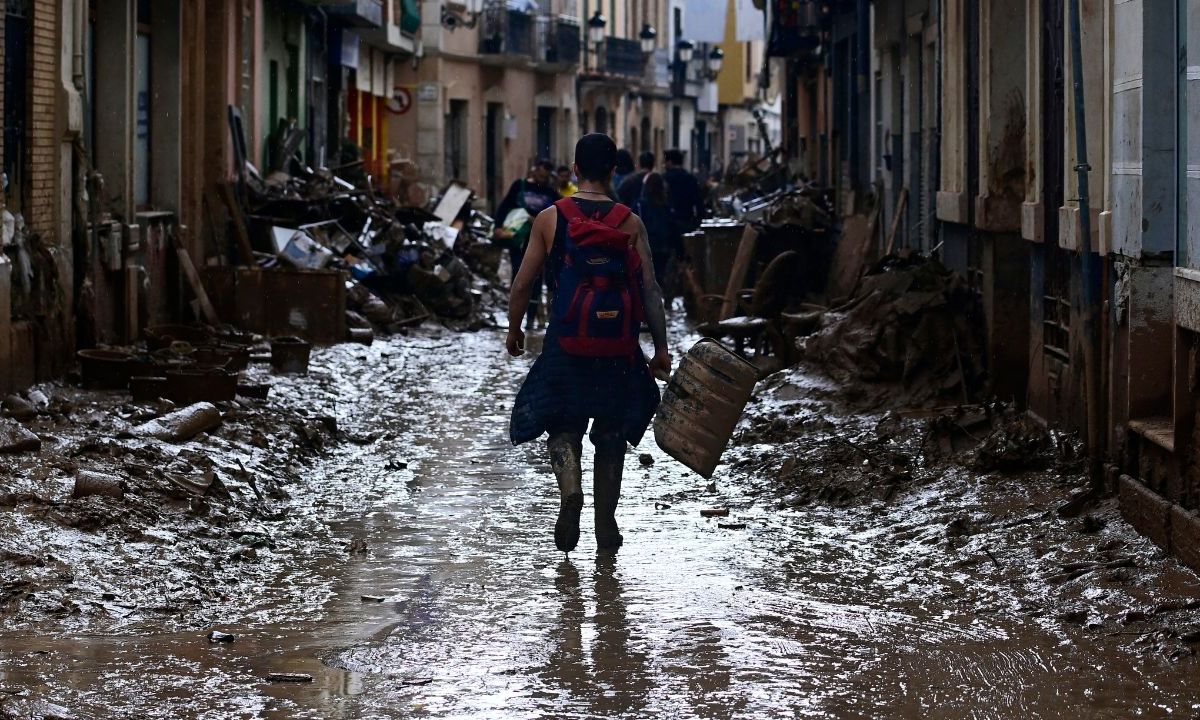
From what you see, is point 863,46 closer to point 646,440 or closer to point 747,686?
point 646,440

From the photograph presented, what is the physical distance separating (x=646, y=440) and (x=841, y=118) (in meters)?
13.4

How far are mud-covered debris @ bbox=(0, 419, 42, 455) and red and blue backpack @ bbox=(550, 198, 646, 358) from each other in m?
2.85

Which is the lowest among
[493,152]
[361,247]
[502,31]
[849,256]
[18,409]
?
[18,409]

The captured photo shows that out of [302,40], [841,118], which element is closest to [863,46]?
[841,118]

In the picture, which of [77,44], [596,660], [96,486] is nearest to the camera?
[596,660]

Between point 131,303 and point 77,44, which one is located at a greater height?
point 77,44

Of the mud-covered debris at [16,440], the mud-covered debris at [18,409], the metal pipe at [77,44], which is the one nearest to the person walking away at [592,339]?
the mud-covered debris at [16,440]

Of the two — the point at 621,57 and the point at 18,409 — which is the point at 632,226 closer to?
the point at 18,409

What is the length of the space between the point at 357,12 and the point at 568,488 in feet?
73.4

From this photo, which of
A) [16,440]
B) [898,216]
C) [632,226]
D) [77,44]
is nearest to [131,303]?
[77,44]

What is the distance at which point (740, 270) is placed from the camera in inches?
660

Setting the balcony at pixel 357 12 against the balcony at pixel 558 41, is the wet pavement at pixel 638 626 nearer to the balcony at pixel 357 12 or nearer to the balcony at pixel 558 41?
the balcony at pixel 357 12

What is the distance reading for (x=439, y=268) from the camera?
20266mm

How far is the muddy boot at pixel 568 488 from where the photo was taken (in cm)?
752
